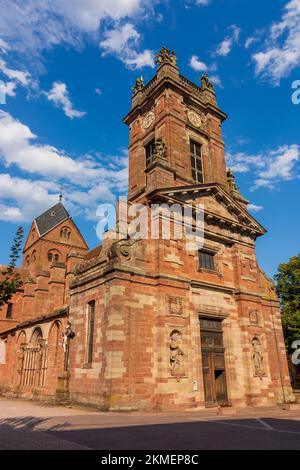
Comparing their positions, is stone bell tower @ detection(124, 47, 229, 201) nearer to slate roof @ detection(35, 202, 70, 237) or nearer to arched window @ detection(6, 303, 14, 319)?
arched window @ detection(6, 303, 14, 319)

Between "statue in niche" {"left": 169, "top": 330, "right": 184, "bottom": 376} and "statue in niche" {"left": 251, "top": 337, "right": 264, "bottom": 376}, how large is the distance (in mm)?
5477

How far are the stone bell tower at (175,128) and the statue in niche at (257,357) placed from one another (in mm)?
9651

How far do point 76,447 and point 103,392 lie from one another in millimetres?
7190

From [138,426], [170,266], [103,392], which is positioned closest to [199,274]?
[170,266]

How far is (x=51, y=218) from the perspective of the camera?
5075 centimetres

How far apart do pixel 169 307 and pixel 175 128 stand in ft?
37.9

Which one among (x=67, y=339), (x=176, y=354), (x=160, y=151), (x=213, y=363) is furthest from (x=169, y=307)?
(x=160, y=151)

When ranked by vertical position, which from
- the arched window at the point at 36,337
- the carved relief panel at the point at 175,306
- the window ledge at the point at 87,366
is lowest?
the window ledge at the point at 87,366

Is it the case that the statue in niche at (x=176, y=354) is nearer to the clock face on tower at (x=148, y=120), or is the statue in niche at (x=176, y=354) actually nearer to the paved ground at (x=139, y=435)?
the paved ground at (x=139, y=435)

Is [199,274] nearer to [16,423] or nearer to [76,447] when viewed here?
[16,423]

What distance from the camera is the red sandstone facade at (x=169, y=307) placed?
45.2 feet

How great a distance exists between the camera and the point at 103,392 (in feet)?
41.8

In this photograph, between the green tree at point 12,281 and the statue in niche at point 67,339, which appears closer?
the green tree at point 12,281

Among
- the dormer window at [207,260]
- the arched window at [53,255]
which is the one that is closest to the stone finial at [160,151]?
the dormer window at [207,260]
